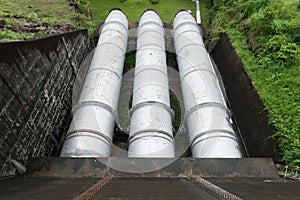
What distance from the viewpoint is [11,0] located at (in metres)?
13.3

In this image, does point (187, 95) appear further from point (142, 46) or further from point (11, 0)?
point (11, 0)

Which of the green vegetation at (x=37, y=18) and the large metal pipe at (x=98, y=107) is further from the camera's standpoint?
the green vegetation at (x=37, y=18)

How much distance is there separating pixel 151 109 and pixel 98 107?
1.53m

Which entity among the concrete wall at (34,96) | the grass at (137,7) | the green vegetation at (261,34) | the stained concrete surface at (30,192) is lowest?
the stained concrete surface at (30,192)

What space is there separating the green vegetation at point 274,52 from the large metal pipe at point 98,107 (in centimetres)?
445

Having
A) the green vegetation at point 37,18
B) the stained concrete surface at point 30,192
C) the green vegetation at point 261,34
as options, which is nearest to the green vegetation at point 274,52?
the green vegetation at point 261,34

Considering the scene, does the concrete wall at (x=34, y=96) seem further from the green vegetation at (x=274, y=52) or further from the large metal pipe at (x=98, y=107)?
the green vegetation at (x=274, y=52)

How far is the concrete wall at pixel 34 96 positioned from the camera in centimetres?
552

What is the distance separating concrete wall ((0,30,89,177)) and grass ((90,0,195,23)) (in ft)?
26.2

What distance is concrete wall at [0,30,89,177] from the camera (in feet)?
18.1

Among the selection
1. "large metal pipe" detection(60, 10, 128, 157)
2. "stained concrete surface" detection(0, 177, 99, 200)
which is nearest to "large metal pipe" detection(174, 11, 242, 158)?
"large metal pipe" detection(60, 10, 128, 157)

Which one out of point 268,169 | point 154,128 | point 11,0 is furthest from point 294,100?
point 11,0

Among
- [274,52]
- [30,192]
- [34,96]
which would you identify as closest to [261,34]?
[274,52]

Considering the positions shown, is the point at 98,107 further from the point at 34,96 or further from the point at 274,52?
the point at 274,52
